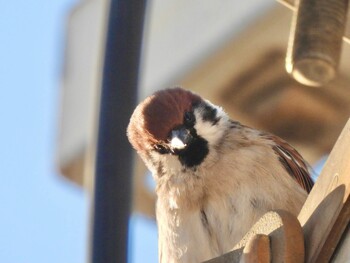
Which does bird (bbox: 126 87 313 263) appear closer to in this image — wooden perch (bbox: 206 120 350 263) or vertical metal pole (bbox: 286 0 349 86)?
vertical metal pole (bbox: 286 0 349 86)

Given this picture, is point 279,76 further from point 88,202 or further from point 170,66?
point 88,202

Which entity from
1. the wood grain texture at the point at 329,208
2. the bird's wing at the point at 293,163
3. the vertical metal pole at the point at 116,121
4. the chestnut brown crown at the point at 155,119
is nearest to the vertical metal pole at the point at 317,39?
the vertical metal pole at the point at 116,121

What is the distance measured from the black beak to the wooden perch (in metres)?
1.58

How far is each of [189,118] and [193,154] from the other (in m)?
0.23

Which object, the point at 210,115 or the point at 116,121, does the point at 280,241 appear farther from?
the point at 210,115

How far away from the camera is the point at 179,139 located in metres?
4.49

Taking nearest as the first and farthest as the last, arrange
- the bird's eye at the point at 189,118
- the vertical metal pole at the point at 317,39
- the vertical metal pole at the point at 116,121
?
the vertical metal pole at the point at 116,121
the vertical metal pole at the point at 317,39
the bird's eye at the point at 189,118

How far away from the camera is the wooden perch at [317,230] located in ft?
8.88

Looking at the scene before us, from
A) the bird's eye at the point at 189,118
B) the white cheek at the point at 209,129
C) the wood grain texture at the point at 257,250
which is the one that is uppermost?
the bird's eye at the point at 189,118

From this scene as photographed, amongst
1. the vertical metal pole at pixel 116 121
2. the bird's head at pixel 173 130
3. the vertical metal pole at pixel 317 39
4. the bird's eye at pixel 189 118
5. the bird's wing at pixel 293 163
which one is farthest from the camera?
the bird's eye at pixel 189 118

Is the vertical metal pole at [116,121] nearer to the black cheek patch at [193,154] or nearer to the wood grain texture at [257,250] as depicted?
the wood grain texture at [257,250]

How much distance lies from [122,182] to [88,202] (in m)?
0.11

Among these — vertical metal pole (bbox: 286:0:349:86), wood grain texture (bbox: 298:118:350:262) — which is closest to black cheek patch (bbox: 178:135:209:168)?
vertical metal pole (bbox: 286:0:349:86)

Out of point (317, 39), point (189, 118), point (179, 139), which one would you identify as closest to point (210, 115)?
point (189, 118)
